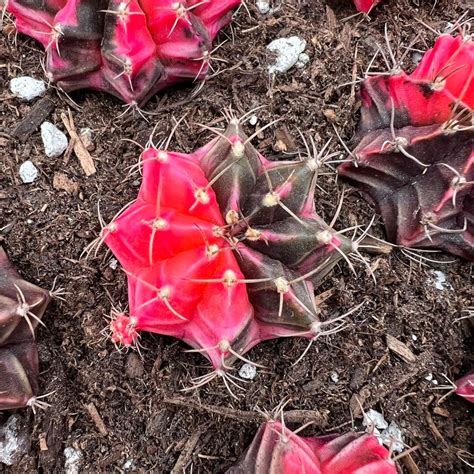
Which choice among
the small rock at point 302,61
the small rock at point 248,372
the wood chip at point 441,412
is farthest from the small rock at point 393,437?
the small rock at point 302,61

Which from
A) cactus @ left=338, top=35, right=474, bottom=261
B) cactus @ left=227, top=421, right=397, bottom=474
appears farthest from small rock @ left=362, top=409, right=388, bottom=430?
cactus @ left=338, top=35, right=474, bottom=261

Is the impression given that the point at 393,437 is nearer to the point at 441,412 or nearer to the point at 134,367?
the point at 441,412

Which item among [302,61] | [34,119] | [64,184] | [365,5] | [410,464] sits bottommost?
[410,464]

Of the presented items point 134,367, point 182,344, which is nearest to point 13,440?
point 134,367

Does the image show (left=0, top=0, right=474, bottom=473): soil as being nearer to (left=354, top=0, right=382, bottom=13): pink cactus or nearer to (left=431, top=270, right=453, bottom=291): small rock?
(left=431, top=270, right=453, bottom=291): small rock

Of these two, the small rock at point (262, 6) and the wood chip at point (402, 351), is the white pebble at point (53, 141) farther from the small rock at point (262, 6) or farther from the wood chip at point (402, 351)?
the wood chip at point (402, 351)

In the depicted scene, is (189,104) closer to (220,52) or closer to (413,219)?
(220,52)
